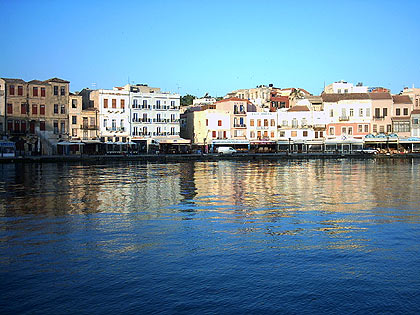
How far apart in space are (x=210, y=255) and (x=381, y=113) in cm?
7486

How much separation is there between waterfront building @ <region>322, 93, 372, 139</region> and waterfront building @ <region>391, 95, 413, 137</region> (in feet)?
13.6

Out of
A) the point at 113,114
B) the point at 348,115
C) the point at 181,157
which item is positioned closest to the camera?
the point at 181,157

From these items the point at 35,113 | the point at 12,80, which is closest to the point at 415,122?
the point at 35,113

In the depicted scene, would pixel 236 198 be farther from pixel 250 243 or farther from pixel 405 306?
pixel 405 306

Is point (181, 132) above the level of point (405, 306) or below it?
above

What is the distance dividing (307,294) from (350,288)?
115 cm

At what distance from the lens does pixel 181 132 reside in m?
95.1

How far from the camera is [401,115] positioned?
8150 cm

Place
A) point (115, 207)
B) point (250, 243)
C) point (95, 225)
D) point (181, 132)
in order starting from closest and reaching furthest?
point (250, 243)
point (95, 225)
point (115, 207)
point (181, 132)

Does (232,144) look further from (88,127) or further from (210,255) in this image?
(210,255)

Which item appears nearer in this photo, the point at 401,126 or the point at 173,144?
the point at 401,126

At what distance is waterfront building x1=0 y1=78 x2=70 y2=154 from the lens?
2655 inches

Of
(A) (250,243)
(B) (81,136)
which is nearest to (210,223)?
(A) (250,243)

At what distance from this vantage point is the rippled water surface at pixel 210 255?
34.4ft
